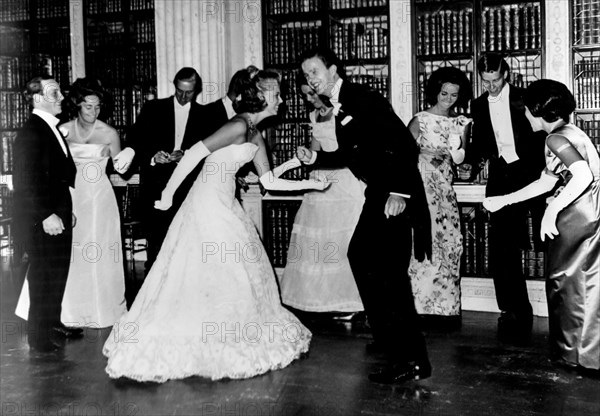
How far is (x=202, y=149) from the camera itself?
3.60m

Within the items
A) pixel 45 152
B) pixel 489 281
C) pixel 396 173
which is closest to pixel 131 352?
pixel 45 152

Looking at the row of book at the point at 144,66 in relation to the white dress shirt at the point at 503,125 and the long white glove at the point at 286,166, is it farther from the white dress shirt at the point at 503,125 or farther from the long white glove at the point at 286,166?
the white dress shirt at the point at 503,125

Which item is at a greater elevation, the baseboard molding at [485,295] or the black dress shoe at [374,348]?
the baseboard molding at [485,295]

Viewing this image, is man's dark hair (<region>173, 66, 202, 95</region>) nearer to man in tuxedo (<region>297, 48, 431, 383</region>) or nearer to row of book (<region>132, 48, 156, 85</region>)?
row of book (<region>132, 48, 156, 85</region>)

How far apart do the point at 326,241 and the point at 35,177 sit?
6.24 feet

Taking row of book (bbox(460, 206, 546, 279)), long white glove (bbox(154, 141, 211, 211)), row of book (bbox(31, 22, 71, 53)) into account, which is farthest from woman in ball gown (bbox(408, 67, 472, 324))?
row of book (bbox(31, 22, 71, 53))

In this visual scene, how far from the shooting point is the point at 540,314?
4.95 meters

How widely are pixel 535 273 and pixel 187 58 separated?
10.5 feet

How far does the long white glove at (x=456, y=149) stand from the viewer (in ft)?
15.1

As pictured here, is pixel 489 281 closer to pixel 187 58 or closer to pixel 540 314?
pixel 540 314

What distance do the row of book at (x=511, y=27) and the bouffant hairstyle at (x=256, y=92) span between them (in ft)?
7.41

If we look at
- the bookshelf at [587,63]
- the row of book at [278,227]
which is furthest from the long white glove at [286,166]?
the bookshelf at [587,63]

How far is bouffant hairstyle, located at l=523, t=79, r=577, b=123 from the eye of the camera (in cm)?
358

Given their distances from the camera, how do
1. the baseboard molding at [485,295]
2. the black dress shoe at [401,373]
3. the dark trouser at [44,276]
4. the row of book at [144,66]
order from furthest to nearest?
the row of book at [144,66] → the baseboard molding at [485,295] → the dark trouser at [44,276] → the black dress shoe at [401,373]
